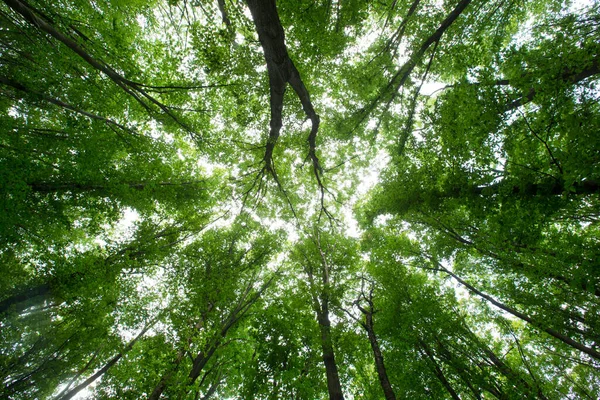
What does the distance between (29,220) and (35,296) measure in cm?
289

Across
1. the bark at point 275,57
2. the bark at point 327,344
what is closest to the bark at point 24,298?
the bark at point 327,344

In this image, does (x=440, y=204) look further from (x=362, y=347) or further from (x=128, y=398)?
(x=128, y=398)

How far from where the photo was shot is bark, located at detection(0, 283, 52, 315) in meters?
7.13

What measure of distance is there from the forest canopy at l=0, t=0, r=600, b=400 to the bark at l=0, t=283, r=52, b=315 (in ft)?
0.24

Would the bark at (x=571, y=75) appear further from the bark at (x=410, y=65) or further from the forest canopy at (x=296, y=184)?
the bark at (x=410, y=65)

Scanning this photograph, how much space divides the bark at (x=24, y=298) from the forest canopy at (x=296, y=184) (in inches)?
2.8

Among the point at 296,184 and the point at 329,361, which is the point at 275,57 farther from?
the point at 329,361

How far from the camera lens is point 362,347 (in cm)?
847

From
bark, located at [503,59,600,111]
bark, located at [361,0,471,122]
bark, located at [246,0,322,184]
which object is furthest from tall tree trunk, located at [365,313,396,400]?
bark, located at [361,0,471,122]

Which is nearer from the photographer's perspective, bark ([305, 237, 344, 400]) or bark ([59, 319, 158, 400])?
bark ([305, 237, 344, 400])

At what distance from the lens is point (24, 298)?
7.30 m

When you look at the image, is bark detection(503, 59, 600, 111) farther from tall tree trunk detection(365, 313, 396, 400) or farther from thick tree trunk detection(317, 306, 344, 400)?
thick tree trunk detection(317, 306, 344, 400)

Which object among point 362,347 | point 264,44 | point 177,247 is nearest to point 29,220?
point 177,247

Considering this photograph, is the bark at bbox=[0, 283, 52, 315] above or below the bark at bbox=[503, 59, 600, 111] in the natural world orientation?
above
